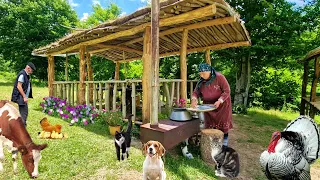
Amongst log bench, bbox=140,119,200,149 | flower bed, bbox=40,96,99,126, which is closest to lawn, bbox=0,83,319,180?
log bench, bbox=140,119,200,149

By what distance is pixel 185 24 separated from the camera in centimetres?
629

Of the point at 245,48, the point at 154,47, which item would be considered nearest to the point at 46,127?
the point at 154,47

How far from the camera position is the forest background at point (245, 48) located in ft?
36.1

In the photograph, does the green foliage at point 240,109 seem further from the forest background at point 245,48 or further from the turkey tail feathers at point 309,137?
the turkey tail feathers at point 309,137

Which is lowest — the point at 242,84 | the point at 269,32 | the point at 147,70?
the point at 242,84

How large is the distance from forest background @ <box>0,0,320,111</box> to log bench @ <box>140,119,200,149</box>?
476 centimetres

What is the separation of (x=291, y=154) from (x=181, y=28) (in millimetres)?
4520

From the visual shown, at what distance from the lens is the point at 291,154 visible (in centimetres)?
312

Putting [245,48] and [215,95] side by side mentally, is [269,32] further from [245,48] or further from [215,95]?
[215,95]

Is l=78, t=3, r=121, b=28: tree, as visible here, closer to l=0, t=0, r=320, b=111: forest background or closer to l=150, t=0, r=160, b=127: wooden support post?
l=0, t=0, r=320, b=111: forest background

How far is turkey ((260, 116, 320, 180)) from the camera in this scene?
3.08 m

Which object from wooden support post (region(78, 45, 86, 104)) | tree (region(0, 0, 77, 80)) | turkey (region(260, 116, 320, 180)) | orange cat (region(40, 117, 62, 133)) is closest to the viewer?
turkey (region(260, 116, 320, 180))

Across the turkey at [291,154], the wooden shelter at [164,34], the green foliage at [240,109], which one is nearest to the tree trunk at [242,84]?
the green foliage at [240,109]

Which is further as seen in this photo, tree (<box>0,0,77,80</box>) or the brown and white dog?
tree (<box>0,0,77,80</box>)
